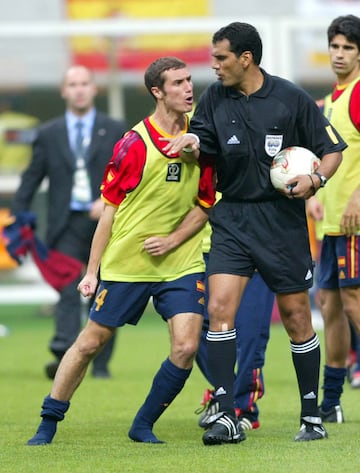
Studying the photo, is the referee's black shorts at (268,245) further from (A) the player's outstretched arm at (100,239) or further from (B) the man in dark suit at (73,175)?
(B) the man in dark suit at (73,175)

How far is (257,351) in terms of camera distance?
804 centimetres

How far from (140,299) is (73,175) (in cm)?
396

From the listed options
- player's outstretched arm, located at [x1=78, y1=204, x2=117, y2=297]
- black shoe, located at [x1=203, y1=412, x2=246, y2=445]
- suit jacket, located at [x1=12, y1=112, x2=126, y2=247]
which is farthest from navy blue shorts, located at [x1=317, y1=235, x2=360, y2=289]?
suit jacket, located at [x1=12, y1=112, x2=126, y2=247]

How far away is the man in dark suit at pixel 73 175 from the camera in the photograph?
431 inches

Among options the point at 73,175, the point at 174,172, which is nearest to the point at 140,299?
the point at 174,172

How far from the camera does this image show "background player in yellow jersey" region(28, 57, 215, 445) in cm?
717

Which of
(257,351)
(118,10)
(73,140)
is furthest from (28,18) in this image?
(257,351)

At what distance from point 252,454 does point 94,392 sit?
337 centimetres

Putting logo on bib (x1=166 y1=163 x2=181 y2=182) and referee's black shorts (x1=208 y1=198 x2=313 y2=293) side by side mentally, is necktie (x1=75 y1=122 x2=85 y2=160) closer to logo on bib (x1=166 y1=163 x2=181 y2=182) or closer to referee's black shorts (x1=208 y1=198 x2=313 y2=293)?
logo on bib (x1=166 y1=163 x2=181 y2=182)

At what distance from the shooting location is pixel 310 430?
284 inches

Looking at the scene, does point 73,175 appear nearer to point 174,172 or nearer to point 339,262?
point 339,262

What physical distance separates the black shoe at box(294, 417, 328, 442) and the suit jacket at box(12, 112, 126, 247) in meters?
4.24

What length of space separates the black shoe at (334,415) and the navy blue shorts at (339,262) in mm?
742

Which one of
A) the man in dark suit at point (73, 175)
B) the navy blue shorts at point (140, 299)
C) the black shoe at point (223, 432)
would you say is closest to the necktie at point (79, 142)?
the man in dark suit at point (73, 175)
